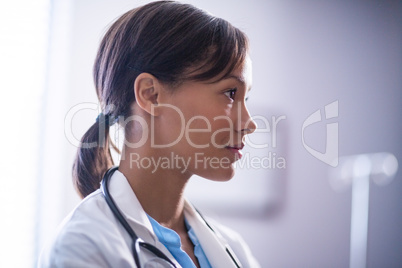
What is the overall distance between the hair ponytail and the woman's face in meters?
0.16

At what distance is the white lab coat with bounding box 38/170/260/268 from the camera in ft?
2.20

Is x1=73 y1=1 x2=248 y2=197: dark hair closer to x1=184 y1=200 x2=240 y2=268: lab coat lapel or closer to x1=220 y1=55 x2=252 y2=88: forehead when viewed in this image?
x1=220 y1=55 x2=252 y2=88: forehead

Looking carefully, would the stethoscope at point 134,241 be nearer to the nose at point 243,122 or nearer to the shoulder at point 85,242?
the shoulder at point 85,242

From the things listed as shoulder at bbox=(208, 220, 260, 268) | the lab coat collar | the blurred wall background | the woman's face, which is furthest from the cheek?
the blurred wall background

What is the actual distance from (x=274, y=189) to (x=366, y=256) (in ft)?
1.43

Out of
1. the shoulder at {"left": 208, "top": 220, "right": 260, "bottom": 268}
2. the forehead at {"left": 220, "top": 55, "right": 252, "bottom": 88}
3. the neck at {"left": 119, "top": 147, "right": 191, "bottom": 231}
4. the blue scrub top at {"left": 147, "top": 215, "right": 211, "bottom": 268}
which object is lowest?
the shoulder at {"left": 208, "top": 220, "right": 260, "bottom": 268}

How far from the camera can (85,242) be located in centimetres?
68

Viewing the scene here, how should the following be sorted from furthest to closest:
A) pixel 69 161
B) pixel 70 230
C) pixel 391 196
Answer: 1. pixel 69 161
2. pixel 391 196
3. pixel 70 230

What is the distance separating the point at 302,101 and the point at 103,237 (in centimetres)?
106

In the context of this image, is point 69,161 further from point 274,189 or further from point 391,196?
point 391,196

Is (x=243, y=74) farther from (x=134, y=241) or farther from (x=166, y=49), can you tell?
(x=134, y=241)

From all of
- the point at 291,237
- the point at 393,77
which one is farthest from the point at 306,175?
the point at 393,77

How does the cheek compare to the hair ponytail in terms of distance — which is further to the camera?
the hair ponytail

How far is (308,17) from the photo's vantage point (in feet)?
4.99
